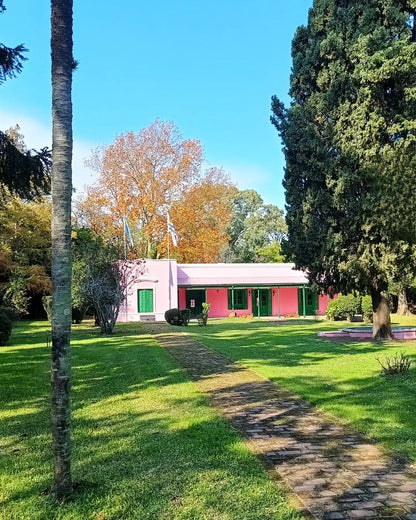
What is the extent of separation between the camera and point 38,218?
3044cm

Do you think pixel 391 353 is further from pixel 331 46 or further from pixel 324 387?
pixel 331 46

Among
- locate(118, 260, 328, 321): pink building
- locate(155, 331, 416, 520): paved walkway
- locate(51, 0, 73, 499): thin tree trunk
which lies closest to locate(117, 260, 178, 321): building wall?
locate(118, 260, 328, 321): pink building

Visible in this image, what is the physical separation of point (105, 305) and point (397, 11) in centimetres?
1469

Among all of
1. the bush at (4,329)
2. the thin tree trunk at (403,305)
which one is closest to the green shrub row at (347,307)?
the thin tree trunk at (403,305)

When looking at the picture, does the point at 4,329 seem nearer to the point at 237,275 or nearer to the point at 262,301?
the point at 237,275

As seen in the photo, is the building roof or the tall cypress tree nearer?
the tall cypress tree

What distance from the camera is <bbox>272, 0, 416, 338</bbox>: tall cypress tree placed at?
14539mm

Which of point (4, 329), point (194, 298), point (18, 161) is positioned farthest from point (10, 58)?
point (194, 298)

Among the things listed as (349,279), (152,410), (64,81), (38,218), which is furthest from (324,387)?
(38,218)

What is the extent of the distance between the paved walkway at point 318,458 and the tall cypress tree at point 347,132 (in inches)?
316

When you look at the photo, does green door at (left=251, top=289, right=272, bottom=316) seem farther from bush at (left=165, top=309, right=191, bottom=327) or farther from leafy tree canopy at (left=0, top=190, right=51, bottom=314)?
leafy tree canopy at (left=0, top=190, right=51, bottom=314)

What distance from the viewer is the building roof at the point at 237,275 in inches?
1351

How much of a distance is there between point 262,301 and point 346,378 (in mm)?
27326

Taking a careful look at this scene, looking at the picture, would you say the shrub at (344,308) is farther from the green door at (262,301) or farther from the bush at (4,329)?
the bush at (4,329)
